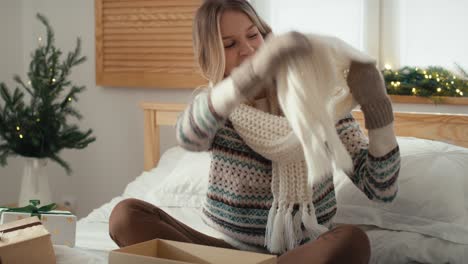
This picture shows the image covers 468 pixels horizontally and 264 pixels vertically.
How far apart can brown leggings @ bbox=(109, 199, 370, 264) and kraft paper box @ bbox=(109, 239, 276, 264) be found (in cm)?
20

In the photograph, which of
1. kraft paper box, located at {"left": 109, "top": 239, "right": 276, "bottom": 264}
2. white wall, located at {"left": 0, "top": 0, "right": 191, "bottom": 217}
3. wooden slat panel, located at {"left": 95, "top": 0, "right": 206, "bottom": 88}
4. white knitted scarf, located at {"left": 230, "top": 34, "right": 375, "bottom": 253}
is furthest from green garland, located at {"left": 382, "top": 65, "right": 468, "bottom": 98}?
kraft paper box, located at {"left": 109, "top": 239, "right": 276, "bottom": 264}

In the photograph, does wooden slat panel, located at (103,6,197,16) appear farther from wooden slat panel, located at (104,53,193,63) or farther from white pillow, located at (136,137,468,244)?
white pillow, located at (136,137,468,244)

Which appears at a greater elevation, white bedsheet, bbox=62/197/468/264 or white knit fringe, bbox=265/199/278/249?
white knit fringe, bbox=265/199/278/249

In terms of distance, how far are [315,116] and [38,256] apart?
0.62m

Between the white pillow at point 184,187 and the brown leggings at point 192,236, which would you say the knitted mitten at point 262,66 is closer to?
the brown leggings at point 192,236

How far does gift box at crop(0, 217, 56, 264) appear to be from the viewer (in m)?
1.38

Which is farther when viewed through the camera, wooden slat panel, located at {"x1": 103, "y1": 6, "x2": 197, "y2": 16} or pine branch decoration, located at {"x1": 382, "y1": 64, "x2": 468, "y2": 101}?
wooden slat panel, located at {"x1": 103, "y1": 6, "x2": 197, "y2": 16}

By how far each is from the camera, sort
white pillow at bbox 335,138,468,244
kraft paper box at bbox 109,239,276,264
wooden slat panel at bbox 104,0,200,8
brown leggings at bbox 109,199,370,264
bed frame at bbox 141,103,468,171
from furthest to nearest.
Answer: wooden slat panel at bbox 104,0,200,8
bed frame at bbox 141,103,468,171
white pillow at bbox 335,138,468,244
brown leggings at bbox 109,199,370,264
kraft paper box at bbox 109,239,276,264

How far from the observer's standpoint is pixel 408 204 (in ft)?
5.90

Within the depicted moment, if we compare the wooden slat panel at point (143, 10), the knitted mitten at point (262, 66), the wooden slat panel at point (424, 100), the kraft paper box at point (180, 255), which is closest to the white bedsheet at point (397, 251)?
the kraft paper box at point (180, 255)

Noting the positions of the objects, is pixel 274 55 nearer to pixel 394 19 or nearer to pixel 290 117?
pixel 290 117

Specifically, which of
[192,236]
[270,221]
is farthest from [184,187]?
[270,221]

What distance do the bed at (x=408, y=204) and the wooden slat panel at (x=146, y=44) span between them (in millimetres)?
675

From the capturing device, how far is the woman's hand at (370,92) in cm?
142
